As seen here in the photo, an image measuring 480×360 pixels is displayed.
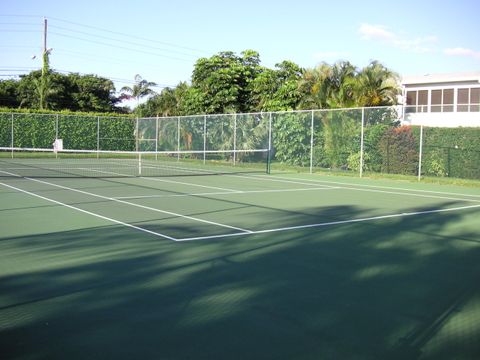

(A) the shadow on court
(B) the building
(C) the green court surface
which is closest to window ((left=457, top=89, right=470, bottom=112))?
(B) the building

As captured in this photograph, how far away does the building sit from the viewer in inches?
1403

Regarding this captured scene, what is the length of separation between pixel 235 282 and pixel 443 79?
37.4 metres

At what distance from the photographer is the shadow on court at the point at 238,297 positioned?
3.79 meters

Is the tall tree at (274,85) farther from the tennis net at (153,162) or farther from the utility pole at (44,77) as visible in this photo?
the utility pole at (44,77)

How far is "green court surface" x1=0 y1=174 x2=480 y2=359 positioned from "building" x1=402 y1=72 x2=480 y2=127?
88.2ft

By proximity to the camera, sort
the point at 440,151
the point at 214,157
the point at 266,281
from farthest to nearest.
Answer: the point at 214,157 → the point at 440,151 → the point at 266,281

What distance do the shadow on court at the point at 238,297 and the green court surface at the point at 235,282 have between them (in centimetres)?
2

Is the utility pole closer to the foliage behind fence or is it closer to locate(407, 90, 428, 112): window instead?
the foliage behind fence

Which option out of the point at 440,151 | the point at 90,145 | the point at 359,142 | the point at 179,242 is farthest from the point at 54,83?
the point at 179,242

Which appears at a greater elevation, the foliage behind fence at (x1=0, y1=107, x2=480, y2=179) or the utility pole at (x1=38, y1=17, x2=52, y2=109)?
the utility pole at (x1=38, y1=17, x2=52, y2=109)

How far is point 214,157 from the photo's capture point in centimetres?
2897

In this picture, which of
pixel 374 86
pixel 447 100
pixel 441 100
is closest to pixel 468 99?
pixel 447 100

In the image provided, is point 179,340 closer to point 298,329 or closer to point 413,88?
point 298,329

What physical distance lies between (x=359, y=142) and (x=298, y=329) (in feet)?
58.4
